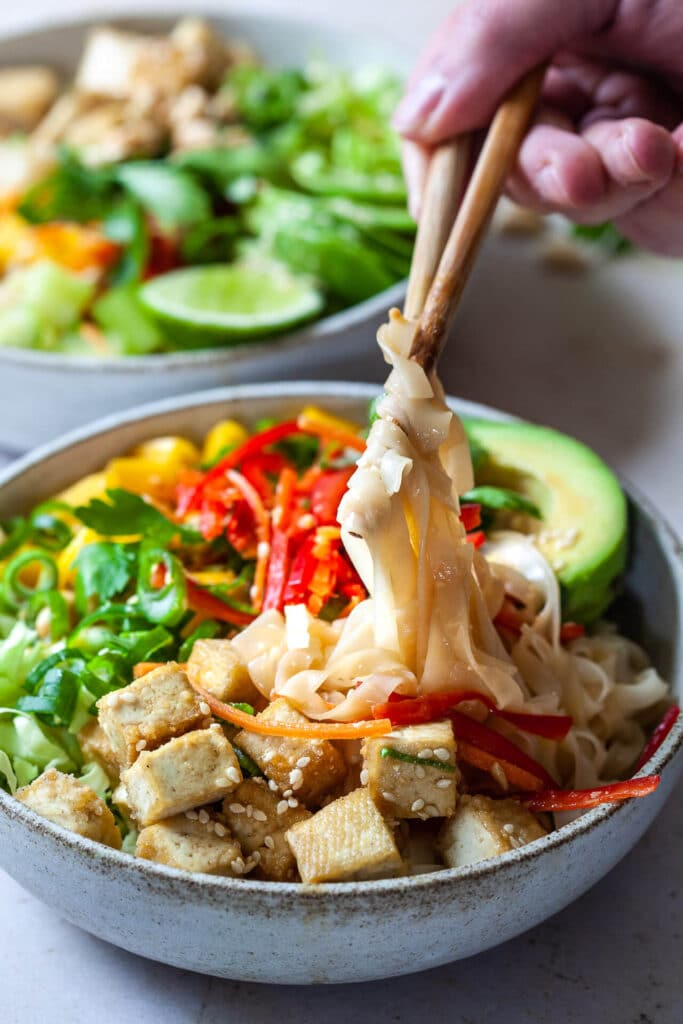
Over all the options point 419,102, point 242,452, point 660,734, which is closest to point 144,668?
point 242,452

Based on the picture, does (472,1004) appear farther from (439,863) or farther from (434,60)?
(434,60)

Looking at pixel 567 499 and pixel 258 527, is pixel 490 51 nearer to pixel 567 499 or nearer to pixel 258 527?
pixel 567 499

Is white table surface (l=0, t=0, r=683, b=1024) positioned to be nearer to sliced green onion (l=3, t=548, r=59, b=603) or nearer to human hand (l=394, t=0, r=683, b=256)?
sliced green onion (l=3, t=548, r=59, b=603)

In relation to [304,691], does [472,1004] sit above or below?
below

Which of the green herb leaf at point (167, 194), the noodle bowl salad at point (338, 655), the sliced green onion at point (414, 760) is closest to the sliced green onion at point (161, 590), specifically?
the noodle bowl salad at point (338, 655)

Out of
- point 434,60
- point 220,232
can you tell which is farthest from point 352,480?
point 220,232
